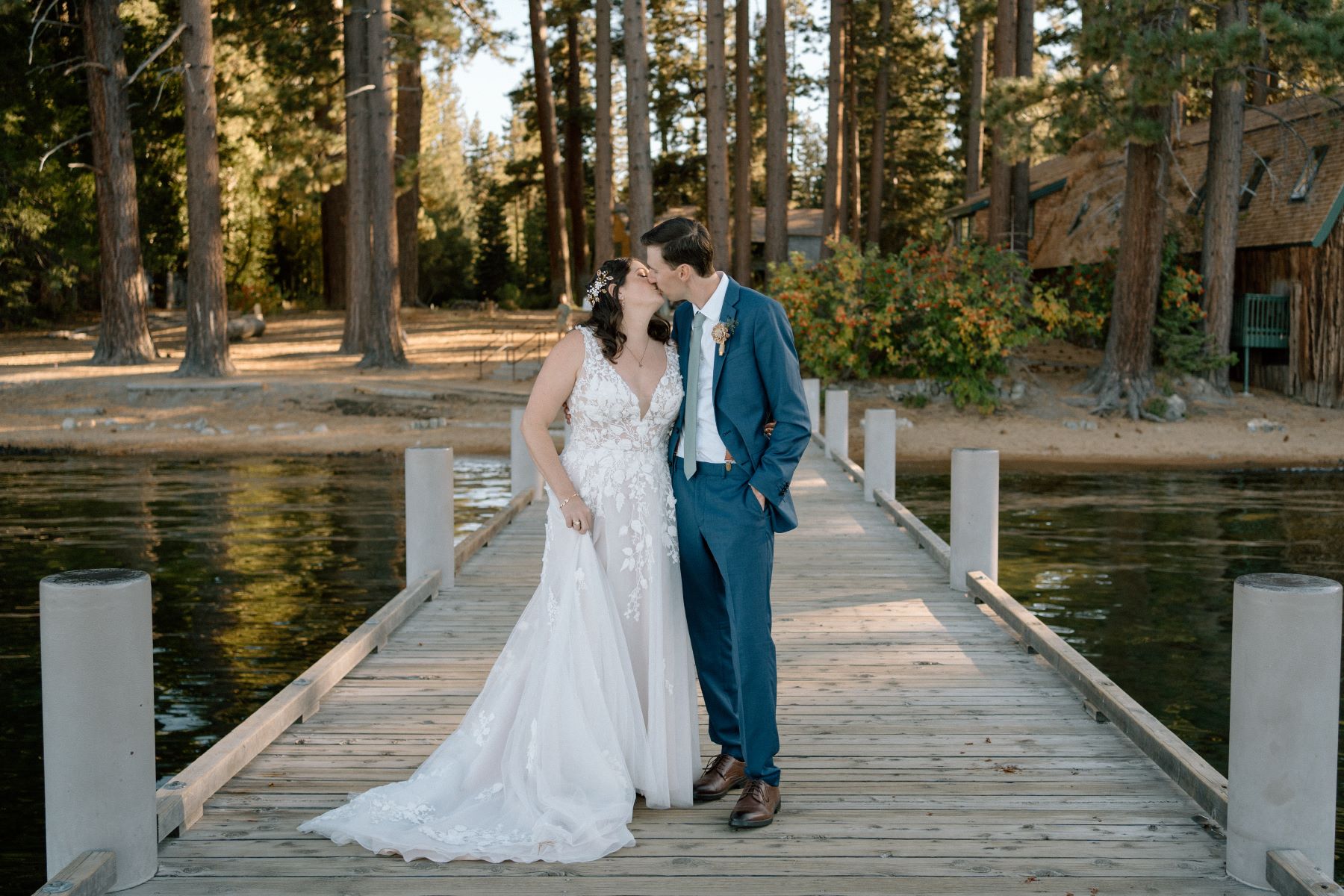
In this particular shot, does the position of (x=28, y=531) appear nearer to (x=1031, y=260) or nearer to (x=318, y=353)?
(x=318, y=353)

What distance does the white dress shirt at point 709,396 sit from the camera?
474 cm

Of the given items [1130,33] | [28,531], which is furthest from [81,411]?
[1130,33]

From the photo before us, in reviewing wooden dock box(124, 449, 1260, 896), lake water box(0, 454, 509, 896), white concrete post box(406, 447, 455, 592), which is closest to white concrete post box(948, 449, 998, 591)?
wooden dock box(124, 449, 1260, 896)

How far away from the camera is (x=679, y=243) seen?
4613mm

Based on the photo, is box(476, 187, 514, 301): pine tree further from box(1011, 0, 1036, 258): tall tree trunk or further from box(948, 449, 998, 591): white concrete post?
box(948, 449, 998, 591): white concrete post

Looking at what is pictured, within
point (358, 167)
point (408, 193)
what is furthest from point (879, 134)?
point (358, 167)

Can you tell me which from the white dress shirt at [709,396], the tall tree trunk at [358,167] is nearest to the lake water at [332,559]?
the white dress shirt at [709,396]

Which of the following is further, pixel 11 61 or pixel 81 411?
pixel 11 61

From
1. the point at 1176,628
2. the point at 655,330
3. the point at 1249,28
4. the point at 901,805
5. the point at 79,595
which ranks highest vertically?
the point at 1249,28

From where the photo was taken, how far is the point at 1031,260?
3575 cm

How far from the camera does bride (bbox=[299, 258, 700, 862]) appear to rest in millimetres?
4652

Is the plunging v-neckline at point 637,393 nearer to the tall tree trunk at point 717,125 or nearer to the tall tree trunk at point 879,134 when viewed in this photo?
the tall tree trunk at point 717,125

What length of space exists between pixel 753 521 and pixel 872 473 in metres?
8.55

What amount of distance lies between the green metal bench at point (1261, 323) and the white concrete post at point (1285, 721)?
74.8 ft
